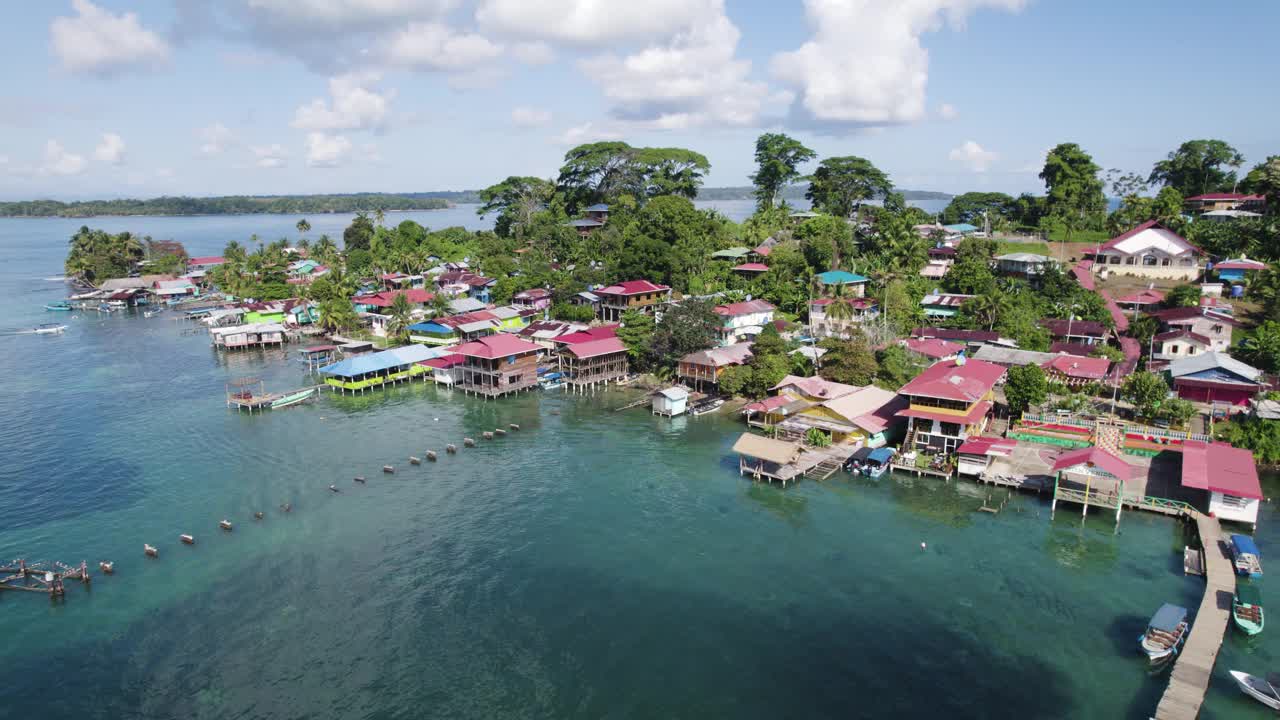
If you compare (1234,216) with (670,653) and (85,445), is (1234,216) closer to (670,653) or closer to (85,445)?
(670,653)

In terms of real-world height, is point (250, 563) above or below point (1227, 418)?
below

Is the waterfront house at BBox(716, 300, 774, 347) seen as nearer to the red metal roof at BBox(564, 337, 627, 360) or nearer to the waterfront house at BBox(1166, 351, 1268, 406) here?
the red metal roof at BBox(564, 337, 627, 360)

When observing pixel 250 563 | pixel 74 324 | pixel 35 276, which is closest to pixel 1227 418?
pixel 250 563

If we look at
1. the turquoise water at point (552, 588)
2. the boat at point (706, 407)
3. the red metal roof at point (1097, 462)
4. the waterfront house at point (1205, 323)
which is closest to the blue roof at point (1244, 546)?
the turquoise water at point (552, 588)

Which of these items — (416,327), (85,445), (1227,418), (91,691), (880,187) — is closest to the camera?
(91,691)

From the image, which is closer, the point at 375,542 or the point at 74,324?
the point at 375,542

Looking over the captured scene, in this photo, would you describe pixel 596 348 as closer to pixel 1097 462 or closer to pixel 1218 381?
pixel 1097 462

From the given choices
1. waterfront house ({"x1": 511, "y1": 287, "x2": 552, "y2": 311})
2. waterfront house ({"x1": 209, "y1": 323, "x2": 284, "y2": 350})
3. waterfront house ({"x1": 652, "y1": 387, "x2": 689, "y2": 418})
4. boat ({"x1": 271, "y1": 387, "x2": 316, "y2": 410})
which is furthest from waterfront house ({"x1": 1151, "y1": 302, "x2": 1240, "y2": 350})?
waterfront house ({"x1": 209, "y1": 323, "x2": 284, "y2": 350})

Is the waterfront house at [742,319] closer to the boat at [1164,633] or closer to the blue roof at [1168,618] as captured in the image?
the blue roof at [1168,618]
